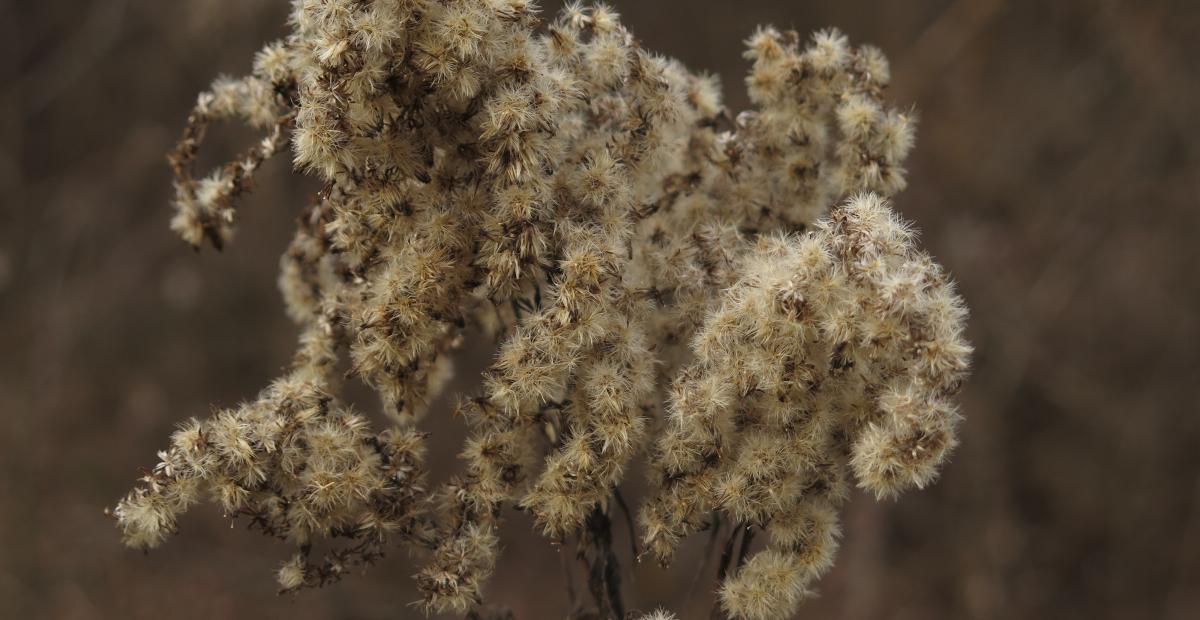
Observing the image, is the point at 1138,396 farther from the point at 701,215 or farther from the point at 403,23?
the point at 403,23

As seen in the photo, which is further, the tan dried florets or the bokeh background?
the bokeh background

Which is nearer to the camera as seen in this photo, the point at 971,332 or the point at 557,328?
the point at 557,328

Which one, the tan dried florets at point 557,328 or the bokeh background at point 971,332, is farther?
the bokeh background at point 971,332

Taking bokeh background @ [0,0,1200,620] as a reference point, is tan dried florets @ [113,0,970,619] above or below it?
below

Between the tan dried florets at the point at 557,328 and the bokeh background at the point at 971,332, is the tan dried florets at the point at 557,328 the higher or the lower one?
the lower one
